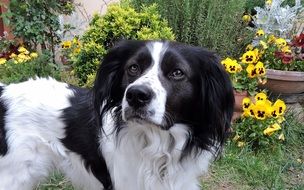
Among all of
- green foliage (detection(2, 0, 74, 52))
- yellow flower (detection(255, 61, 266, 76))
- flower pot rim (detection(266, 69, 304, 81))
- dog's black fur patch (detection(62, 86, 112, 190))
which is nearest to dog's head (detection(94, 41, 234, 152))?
dog's black fur patch (detection(62, 86, 112, 190))

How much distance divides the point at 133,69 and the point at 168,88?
0.78 ft

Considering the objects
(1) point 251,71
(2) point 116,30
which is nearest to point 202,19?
(1) point 251,71

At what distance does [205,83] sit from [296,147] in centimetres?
232

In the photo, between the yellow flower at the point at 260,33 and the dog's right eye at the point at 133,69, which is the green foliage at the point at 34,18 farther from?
the dog's right eye at the point at 133,69

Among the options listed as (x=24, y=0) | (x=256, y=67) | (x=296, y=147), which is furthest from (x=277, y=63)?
(x=24, y=0)

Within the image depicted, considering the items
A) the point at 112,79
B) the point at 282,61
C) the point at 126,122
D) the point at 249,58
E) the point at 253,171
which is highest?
the point at 112,79

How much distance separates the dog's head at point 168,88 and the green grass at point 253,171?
134 cm

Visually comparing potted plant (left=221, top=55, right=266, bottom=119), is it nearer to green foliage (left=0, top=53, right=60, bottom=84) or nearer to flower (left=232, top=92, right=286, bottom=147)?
flower (left=232, top=92, right=286, bottom=147)

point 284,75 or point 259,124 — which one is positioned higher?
point 284,75

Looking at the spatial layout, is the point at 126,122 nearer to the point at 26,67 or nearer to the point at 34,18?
the point at 26,67

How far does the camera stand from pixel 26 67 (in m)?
5.12

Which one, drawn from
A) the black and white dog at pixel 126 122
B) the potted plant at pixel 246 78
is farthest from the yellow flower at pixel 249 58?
the black and white dog at pixel 126 122

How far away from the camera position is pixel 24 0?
5.32 m

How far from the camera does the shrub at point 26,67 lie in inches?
199
